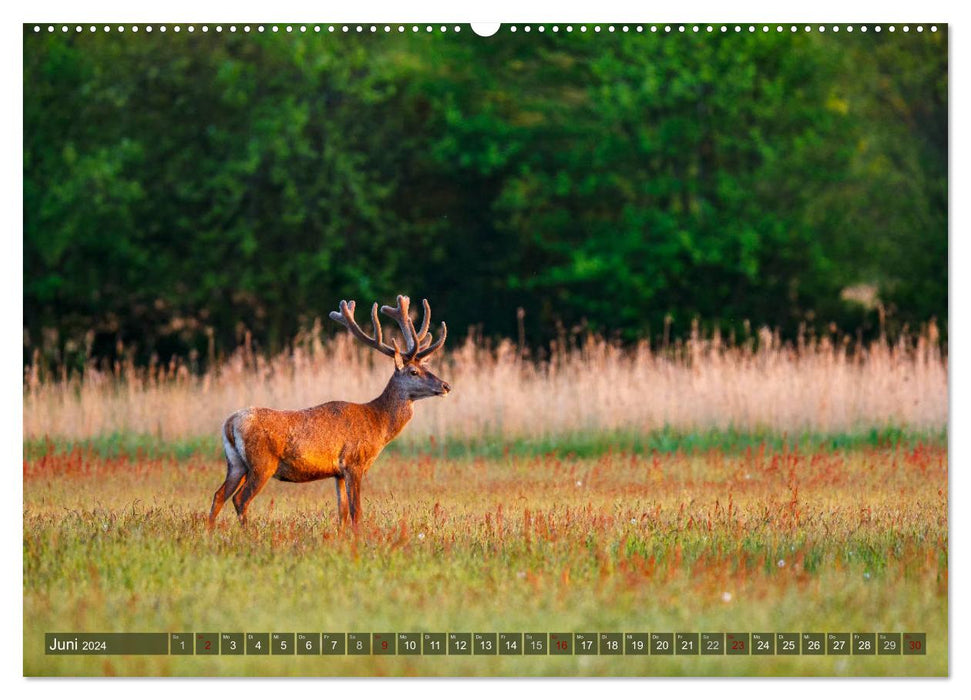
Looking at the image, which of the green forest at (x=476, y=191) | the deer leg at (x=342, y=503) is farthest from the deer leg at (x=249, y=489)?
the green forest at (x=476, y=191)

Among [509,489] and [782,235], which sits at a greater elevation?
[782,235]

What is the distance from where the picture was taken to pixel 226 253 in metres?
22.0

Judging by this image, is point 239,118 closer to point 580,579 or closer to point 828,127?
point 828,127

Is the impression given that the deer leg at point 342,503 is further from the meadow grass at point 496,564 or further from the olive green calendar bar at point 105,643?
the olive green calendar bar at point 105,643

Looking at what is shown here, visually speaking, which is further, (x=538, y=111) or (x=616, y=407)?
(x=538, y=111)

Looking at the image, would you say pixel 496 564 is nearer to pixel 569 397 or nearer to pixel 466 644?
pixel 466 644

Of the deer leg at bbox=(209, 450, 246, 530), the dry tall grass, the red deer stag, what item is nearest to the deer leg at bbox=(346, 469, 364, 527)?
the red deer stag

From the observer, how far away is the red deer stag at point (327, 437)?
8.59 metres

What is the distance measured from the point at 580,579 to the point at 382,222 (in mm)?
15328

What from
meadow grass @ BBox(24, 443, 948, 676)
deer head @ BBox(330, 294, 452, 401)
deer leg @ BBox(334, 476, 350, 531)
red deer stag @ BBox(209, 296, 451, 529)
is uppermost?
deer head @ BBox(330, 294, 452, 401)

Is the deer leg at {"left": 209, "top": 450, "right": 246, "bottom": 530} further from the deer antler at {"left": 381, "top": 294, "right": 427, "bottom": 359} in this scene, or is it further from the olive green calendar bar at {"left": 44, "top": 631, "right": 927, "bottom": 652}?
the olive green calendar bar at {"left": 44, "top": 631, "right": 927, "bottom": 652}

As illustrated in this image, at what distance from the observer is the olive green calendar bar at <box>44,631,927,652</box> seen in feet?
21.3

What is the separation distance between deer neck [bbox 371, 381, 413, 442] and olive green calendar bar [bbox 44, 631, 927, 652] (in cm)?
271
